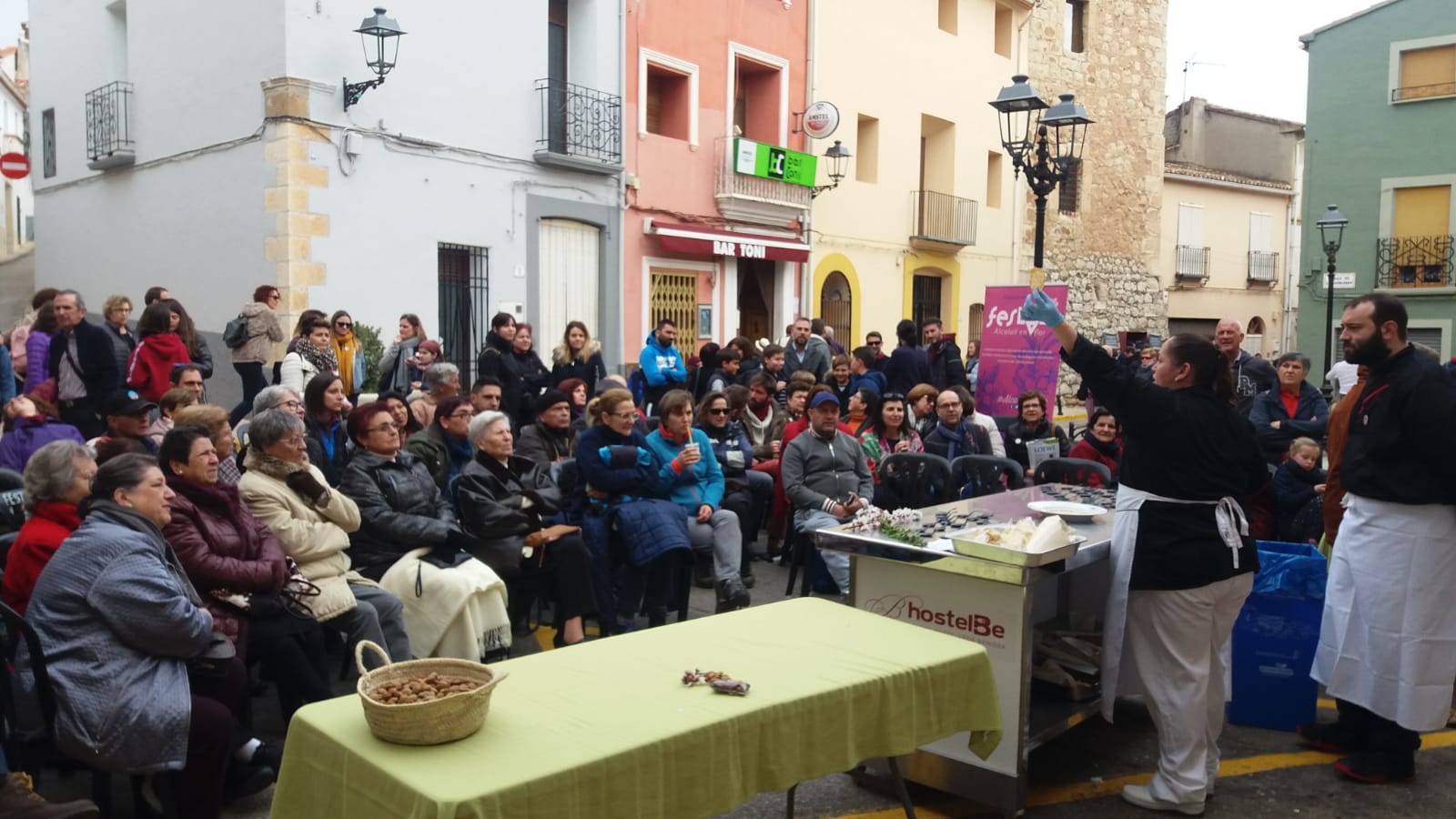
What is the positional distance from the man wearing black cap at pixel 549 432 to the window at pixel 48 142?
517 inches

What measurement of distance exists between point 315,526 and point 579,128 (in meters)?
10.3

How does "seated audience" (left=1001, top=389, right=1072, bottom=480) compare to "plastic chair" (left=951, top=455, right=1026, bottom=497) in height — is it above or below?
above

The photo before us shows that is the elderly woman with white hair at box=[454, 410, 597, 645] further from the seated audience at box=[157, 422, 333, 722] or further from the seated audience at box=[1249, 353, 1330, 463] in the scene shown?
the seated audience at box=[1249, 353, 1330, 463]

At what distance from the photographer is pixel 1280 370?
332 inches

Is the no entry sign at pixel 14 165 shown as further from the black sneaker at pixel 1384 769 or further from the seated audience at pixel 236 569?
the black sneaker at pixel 1384 769

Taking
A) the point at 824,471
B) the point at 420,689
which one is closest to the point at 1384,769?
the point at 824,471

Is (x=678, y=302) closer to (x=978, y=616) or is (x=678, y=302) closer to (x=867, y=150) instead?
(x=867, y=150)

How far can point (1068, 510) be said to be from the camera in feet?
16.7

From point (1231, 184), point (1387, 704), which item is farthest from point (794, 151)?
point (1231, 184)

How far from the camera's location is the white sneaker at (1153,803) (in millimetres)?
4320

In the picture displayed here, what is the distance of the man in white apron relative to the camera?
14.7ft

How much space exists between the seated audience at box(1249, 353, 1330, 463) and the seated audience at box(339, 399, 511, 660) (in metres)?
5.77

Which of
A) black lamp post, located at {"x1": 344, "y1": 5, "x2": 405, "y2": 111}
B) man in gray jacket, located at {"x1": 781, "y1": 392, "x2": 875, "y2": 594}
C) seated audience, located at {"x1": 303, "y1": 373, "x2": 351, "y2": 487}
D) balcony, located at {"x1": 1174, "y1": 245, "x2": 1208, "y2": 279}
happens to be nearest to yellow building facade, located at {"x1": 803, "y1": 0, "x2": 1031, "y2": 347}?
black lamp post, located at {"x1": 344, "y1": 5, "x2": 405, "y2": 111}

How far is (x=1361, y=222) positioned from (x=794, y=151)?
14.7 m
